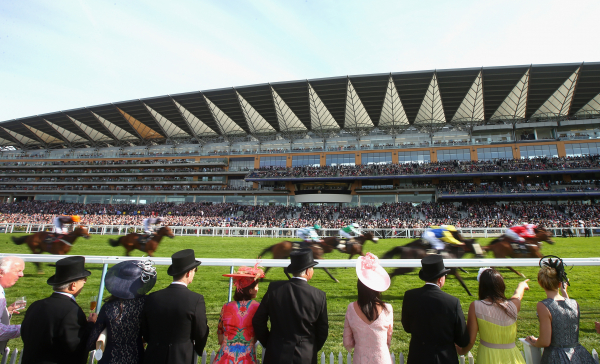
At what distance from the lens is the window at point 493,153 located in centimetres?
3203

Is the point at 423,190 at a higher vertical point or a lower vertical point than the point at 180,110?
lower

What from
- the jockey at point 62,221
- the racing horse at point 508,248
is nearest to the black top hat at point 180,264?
Result: the racing horse at point 508,248

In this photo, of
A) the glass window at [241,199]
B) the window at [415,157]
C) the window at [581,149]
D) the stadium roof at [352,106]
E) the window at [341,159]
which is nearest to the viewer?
the stadium roof at [352,106]

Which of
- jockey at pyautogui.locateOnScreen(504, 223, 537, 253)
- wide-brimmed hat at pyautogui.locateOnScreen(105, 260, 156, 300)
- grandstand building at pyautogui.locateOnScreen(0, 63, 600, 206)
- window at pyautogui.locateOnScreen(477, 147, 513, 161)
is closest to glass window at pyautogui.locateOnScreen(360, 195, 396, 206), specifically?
grandstand building at pyautogui.locateOnScreen(0, 63, 600, 206)

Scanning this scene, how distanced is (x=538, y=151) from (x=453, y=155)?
335 inches

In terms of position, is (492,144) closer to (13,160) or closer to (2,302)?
(2,302)

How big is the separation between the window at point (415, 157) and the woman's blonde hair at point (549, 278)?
34.0m

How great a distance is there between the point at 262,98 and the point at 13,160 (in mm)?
47194

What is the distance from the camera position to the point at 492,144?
32.7 m

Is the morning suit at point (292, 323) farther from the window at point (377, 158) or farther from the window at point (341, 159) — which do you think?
the window at point (377, 158)

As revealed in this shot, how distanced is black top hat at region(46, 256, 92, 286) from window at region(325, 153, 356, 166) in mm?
34735

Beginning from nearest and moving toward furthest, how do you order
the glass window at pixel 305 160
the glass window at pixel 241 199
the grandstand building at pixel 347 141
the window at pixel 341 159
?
the grandstand building at pixel 347 141 → the window at pixel 341 159 → the glass window at pixel 305 160 → the glass window at pixel 241 199

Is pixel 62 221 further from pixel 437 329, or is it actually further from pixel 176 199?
pixel 176 199

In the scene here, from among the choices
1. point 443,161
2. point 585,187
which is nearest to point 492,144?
point 443,161
